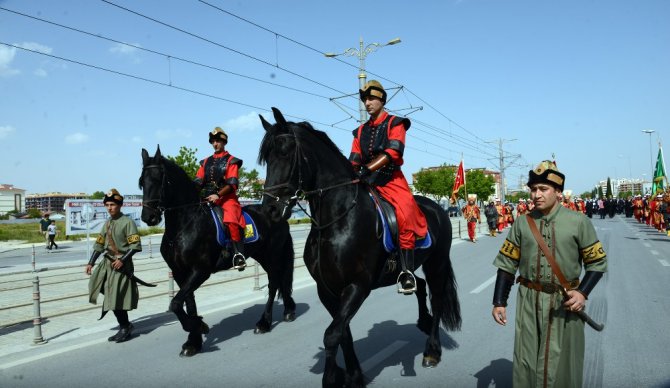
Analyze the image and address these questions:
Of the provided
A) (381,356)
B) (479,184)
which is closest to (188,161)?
(381,356)

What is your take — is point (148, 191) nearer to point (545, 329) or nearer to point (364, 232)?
point (364, 232)

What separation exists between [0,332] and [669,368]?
29.4 feet

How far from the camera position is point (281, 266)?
827 cm

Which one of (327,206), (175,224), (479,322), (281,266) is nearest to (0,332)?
(175,224)

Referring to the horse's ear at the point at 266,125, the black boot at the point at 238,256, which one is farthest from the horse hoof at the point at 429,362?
the horse's ear at the point at 266,125

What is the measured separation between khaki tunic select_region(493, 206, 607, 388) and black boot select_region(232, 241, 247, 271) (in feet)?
14.6

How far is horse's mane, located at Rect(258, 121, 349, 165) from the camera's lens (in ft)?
14.0

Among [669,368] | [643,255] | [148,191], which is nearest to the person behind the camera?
[669,368]

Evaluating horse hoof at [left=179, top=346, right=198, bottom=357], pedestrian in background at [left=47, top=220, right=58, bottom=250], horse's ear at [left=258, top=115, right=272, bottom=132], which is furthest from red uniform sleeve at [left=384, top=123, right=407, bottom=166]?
pedestrian in background at [left=47, top=220, right=58, bottom=250]

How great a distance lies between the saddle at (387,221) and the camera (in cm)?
463

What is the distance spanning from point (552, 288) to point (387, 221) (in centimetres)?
175

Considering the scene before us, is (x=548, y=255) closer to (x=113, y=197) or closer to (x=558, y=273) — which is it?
(x=558, y=273)

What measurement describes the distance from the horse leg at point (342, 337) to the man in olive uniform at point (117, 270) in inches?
138

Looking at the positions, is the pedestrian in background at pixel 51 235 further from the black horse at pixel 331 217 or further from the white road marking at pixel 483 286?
the black horse at pixel 331 217
